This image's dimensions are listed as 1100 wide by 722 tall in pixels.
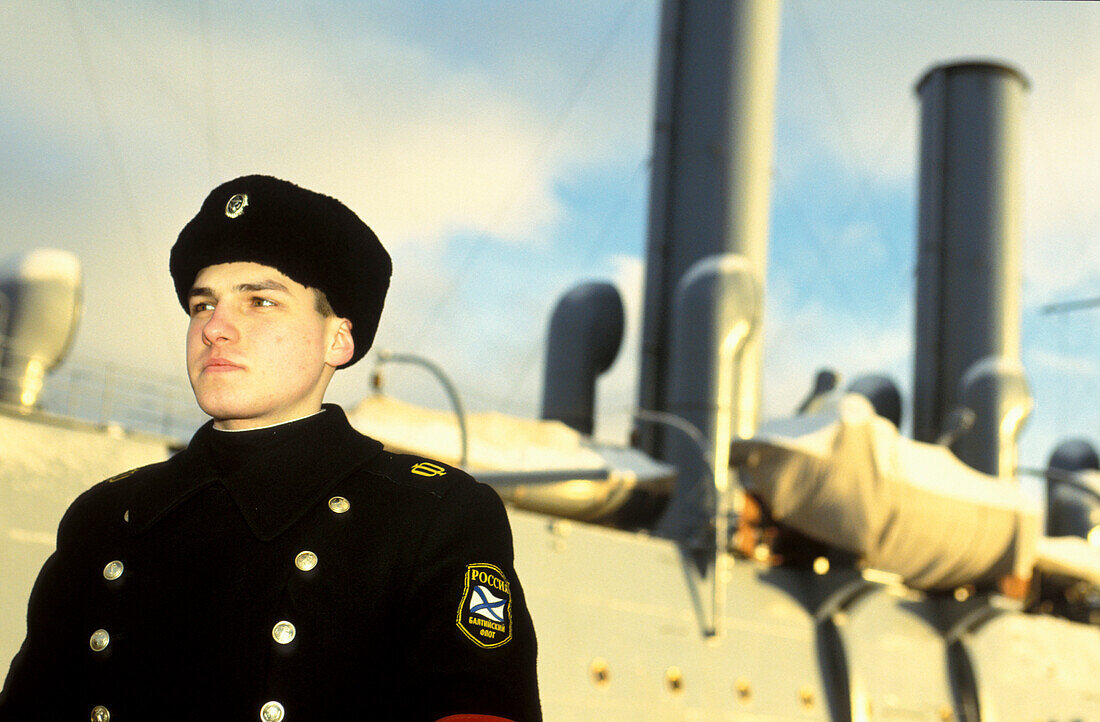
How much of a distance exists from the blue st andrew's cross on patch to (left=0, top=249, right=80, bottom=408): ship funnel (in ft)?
32.3

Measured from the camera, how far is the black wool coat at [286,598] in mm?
2275

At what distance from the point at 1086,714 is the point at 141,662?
25339mm

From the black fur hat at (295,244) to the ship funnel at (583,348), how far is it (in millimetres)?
20859

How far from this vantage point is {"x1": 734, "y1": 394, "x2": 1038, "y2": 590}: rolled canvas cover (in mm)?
17406

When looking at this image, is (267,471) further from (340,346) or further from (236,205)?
(236,205)

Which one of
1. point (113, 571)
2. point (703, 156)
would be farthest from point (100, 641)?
point (703, 156)

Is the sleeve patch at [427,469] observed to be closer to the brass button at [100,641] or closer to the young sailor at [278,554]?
the young sailor at [278,554]

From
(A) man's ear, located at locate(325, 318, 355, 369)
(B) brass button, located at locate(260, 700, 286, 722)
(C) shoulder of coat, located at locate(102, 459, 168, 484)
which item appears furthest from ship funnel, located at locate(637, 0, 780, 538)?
(B) brass button, located at locate(260, 700, 286, 722)

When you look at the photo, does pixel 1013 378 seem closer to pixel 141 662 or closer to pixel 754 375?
pixel 754 375

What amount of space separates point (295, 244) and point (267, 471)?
0.52 meters

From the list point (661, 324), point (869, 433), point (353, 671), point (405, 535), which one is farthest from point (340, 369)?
point (661, 324)

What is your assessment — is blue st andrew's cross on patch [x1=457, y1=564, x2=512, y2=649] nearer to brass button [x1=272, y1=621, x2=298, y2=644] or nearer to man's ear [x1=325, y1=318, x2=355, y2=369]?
brass button [x1=272, y1=621, x2=298, y2=644]

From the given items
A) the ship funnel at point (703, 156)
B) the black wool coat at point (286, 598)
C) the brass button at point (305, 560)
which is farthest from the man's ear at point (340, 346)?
the ship funnel at point (703, 156)

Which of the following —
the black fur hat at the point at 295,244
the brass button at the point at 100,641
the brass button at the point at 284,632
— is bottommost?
the brass button at the point at 100,641
